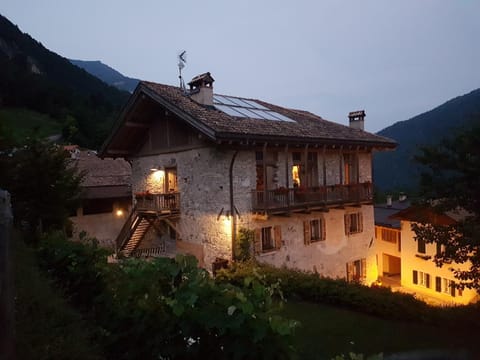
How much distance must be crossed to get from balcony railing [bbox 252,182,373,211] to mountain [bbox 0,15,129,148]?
3674 cm

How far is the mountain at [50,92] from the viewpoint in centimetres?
5056

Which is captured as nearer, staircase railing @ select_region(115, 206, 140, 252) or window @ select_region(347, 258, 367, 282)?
staircase railing @ select_region(115, 206, 140, 252)

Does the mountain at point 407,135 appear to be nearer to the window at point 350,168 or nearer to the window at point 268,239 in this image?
the window at point 350,168

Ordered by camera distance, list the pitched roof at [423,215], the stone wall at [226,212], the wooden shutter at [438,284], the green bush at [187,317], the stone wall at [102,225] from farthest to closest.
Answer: the wooden shutter at [438,284]
the stone wall at [102,225]
the stone wall at [226,212]
the pitched roof at [423,215]
the green bush at [187,317]

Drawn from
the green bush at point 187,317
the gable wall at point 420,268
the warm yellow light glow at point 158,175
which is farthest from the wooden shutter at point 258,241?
the green bush at point 187,317

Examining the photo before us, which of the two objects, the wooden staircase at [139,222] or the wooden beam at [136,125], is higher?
the wooden beam at [136,125]

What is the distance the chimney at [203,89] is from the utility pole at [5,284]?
16.1 m

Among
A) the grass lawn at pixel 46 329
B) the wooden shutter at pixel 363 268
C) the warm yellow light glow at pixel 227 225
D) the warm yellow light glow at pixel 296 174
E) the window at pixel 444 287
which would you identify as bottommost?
the window at pixel 444 287

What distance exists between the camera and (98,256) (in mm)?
6617

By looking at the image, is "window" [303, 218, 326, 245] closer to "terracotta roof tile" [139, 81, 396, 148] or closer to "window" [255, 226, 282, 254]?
"window" [255, 226, 282, 254]

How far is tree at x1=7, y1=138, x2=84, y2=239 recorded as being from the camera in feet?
→ 42.5

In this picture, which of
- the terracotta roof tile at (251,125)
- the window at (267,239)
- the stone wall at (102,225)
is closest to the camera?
the terracotta roof tile at (251,125)

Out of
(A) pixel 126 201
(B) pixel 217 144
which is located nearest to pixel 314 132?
(B) pixel 217 144

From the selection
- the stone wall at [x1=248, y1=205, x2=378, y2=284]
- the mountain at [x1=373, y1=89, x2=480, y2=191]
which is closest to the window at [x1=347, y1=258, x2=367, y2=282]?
the stone wall at [x1=248, y1=205, x2=378, y2=284]
